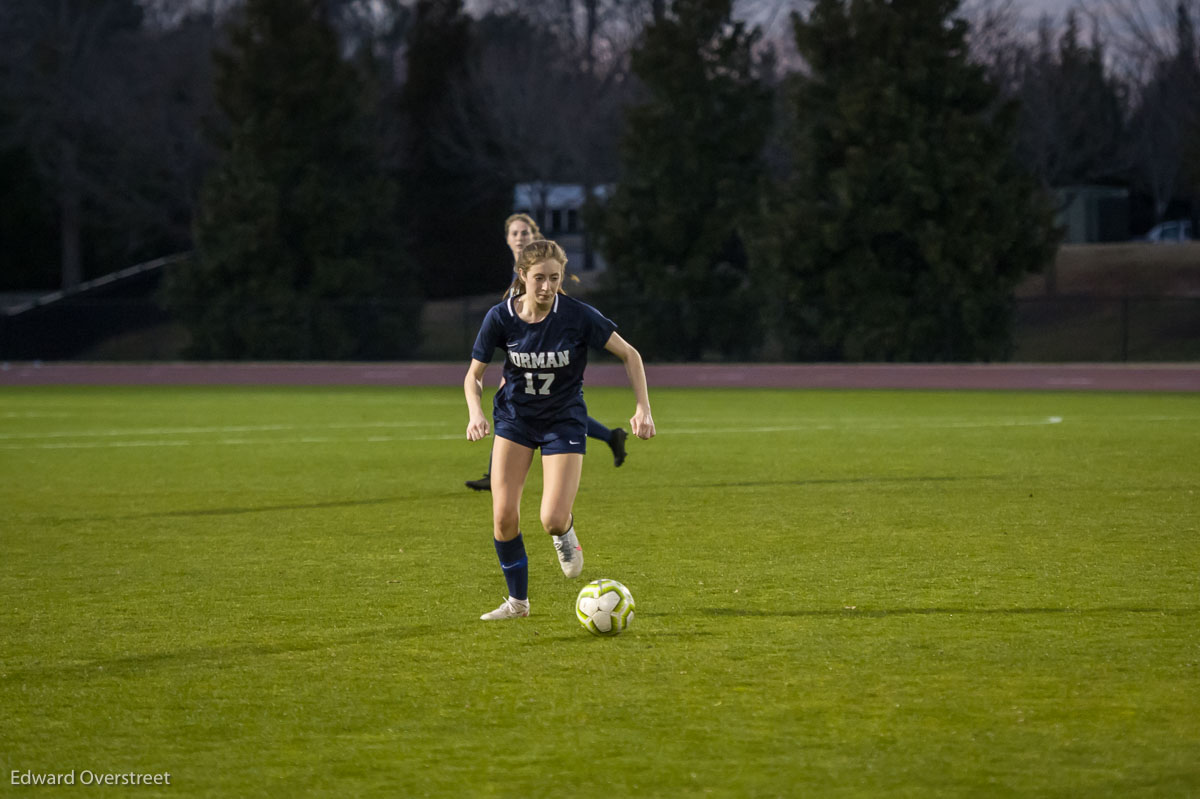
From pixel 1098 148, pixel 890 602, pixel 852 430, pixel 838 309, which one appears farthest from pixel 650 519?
pixel 1098 148

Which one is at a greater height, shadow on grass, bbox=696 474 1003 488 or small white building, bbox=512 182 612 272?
small white building, bbox=512 182 612 272

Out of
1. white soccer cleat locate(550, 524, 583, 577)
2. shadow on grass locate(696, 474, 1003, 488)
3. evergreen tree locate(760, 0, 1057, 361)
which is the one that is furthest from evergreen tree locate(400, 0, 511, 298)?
white soccer cleat locate(550, 524, 583, 577)

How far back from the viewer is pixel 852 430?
1922 cm

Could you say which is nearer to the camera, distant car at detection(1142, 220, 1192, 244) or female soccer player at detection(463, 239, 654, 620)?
female soccer player at detection(463, 239, 654, 620)

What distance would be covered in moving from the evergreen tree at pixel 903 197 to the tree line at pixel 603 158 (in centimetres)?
7

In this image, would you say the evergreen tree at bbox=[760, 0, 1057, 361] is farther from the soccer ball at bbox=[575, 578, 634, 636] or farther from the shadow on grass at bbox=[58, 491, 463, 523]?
the soccer ball at bbox=[575, 578, 634, 636]

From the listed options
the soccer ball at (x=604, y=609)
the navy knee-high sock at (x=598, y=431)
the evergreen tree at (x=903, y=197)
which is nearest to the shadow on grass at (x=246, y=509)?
the navy knee-high sock at (x=598, y=431)

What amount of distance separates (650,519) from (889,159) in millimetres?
25085

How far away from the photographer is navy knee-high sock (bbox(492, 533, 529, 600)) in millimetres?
7348

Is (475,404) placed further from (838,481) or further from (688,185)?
(688,185)

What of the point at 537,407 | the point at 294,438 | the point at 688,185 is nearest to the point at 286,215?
the point at 688,185

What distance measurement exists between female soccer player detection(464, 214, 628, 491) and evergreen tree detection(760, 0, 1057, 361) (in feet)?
78.6

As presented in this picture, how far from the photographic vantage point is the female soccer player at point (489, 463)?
947 cm

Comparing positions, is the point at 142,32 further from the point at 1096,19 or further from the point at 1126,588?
the point at 1126,588
